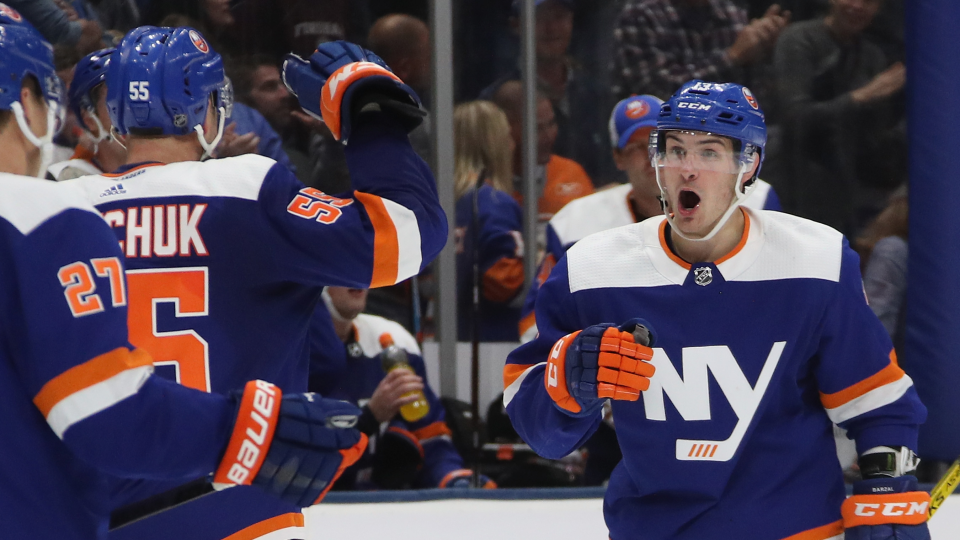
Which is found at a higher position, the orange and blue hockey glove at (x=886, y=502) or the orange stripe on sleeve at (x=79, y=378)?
the orange stripe on sleeve at (x=79, y=378)

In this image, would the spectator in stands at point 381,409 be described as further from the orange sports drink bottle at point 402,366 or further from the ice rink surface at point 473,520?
the ice rink surface at point 473,520

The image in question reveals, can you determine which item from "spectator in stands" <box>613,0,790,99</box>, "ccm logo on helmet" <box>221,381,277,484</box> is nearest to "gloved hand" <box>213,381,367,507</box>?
"ccm logo on helmet" <box>221,381,277,484</box>

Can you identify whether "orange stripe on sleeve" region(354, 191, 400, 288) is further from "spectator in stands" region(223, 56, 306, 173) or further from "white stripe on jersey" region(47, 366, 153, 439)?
"spectator in stands" region(223, 56, 306, 173)

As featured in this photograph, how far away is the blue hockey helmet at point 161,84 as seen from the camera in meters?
1.97

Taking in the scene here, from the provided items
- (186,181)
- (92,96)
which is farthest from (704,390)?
(92,96)

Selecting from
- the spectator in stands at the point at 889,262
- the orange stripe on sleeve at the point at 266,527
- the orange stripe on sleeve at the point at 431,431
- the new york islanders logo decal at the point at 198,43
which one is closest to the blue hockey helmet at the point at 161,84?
the new york islanders logo decal at the point at 198,43

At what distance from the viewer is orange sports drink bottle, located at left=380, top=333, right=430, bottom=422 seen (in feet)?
13.9

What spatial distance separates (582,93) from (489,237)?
0.70 m

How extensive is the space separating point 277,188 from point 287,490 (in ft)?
2.43

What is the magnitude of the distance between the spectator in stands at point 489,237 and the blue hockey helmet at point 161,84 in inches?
99.8

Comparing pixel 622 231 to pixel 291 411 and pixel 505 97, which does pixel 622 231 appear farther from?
pixel 505 97

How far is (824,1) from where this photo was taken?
4535mm

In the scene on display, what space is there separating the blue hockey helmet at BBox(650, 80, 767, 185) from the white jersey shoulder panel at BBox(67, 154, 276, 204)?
2.73 ft

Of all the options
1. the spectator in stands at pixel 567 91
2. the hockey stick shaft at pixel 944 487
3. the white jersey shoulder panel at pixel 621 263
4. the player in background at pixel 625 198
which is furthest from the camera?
the spectator in stands at pixel 567 91
